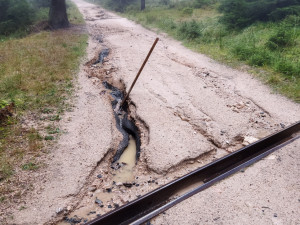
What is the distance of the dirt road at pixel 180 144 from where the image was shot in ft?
9.92

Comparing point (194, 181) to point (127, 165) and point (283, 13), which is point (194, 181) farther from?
point (283, 13)

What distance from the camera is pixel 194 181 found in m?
3.51

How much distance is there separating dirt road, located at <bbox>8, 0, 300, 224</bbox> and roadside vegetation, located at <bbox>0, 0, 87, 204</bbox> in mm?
391

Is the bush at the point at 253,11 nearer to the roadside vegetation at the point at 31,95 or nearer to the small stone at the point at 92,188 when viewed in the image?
the roadside vegetation at the point at 31,95

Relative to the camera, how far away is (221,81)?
708cm

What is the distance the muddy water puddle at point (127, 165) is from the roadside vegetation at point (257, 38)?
4.28 meters

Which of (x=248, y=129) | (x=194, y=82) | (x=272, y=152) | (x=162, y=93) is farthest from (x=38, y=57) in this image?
(x=272, y=152)

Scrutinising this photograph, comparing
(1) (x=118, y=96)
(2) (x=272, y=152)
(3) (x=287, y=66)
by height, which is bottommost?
(1) (x=118, y=96)

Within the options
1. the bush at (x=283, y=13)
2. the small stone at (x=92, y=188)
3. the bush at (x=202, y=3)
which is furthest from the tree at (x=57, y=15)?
the small stone at (x=92, y=188)

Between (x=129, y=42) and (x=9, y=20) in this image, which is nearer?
(x=129, y=42)

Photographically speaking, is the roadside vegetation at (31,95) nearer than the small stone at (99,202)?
No

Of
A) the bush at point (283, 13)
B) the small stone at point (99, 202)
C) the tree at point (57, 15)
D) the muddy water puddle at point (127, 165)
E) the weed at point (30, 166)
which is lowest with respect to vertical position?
the muddy water puddle at point (127, 165)

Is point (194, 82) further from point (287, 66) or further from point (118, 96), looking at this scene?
point (287, 66)

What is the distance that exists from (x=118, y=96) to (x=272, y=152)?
412 cm
